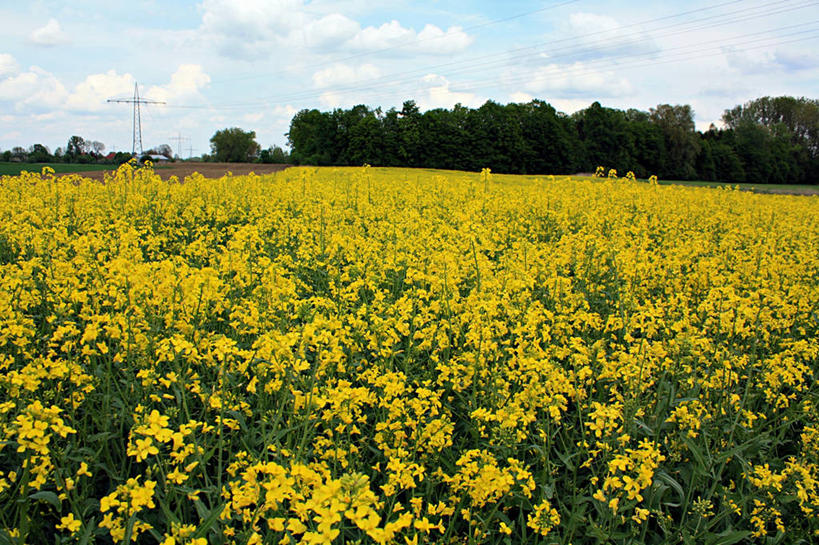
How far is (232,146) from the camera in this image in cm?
11356

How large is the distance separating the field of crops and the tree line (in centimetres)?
6387

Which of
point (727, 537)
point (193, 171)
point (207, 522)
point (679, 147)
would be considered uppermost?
point (679, 147)

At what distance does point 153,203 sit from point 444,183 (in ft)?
27.0

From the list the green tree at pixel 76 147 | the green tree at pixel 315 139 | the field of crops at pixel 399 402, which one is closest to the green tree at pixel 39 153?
the green tree at pixel 76 147

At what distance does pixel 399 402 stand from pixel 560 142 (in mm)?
71180

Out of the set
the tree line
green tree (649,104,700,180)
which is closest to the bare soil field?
the tree line

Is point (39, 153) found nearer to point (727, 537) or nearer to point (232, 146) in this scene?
point (232, 146)

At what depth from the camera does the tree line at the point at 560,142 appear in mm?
68938

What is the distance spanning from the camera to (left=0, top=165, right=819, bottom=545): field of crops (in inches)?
103

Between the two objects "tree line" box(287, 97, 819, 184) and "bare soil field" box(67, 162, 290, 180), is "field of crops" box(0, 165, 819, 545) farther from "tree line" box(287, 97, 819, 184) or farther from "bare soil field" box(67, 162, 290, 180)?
"tree line" box(287, 97, 819, 184)

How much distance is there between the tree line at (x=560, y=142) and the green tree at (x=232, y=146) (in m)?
42.2

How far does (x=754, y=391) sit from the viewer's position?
4.67 meters

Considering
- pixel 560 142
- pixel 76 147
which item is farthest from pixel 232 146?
pixel 560 142

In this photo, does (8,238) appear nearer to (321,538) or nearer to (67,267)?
(67,267)
